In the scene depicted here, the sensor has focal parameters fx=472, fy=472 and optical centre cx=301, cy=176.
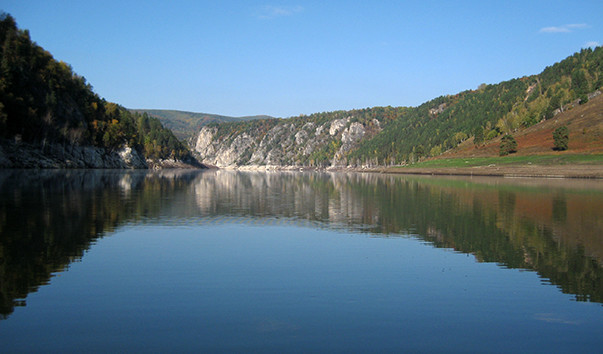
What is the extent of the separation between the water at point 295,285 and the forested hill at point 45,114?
78.4 m

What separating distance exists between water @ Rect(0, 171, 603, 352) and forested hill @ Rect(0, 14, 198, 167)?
257ft

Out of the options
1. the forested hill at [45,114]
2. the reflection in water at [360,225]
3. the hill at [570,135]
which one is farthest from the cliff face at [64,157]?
the hill at [570,135]

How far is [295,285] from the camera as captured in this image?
535 inches

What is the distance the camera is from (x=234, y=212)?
33.0 m

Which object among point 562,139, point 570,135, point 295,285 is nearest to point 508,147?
point 570,135

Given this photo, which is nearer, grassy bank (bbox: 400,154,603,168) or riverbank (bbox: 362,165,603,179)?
riverbank (bbox: 362,165,603,179)

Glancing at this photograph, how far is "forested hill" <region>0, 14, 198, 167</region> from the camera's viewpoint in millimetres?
95375

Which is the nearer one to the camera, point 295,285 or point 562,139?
point 295,285

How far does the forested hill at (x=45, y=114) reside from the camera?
95375 millimetres

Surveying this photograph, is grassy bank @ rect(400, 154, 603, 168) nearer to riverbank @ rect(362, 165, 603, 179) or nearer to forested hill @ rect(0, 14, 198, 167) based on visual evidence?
riverbank @ rect(362, 165, 603, 179)

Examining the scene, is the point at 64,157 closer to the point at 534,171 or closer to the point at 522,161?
the point at 534,171

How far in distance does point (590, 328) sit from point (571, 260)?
7859 mm

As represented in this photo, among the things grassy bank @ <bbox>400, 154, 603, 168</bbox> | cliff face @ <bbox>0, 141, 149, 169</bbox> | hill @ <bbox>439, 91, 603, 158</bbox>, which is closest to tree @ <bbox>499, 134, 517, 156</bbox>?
hill @ <bbox>439, 91, 603, 158</bbox>

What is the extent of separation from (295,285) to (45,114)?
4412 inches
